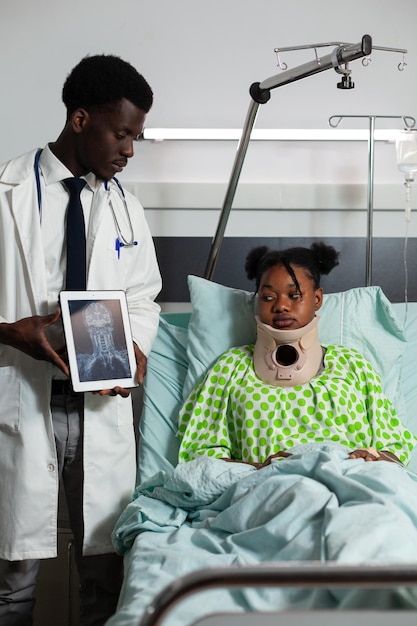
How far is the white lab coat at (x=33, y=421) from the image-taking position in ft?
7.07

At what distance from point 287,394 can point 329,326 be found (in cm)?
37

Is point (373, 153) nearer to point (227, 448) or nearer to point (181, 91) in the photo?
point (181, 91)

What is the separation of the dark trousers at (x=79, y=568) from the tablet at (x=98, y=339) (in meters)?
0.13

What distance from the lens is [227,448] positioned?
243 centimetres

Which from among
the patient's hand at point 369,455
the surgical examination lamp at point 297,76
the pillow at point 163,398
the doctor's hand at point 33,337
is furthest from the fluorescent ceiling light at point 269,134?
the patient's hand at point 369,455

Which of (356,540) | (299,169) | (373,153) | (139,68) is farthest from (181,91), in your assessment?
(356,540)

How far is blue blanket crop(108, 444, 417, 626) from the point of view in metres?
1.54

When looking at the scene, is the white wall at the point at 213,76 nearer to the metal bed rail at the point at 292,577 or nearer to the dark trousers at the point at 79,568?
the dark trousers at the point at 79,568

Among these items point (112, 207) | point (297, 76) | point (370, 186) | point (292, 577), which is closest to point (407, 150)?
point (370, 186)

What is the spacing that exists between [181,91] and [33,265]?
1.20m

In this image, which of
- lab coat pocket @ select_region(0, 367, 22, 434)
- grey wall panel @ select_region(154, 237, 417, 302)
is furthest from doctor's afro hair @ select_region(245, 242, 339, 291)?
lab coat pocket @ select_region(0, 367, 22, 434)

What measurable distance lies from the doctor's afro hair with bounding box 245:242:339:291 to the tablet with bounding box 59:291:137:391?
54 cm

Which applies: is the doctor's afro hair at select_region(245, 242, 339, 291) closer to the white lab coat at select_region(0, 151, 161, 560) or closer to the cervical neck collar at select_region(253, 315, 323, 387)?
the cervical neck collar at select_region(253, 315, 323, 387)

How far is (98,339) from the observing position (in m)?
2.18
